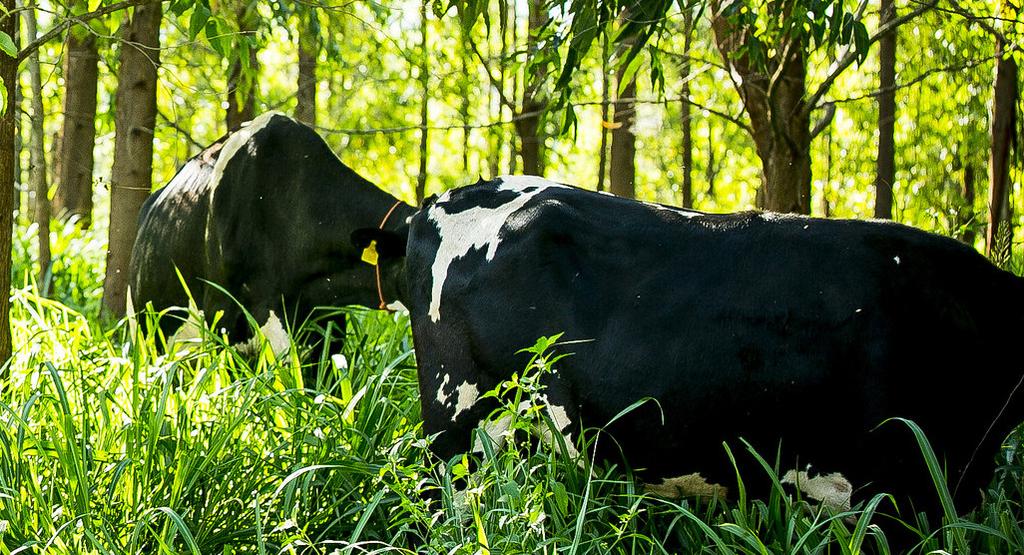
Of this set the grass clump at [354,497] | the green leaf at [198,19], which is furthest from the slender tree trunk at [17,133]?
the grass clump at [354,497]

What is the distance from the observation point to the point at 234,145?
6.04 metres

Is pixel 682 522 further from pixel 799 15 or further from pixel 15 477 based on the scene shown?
pixel 15 477

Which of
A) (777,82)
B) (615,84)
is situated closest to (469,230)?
(777,82)

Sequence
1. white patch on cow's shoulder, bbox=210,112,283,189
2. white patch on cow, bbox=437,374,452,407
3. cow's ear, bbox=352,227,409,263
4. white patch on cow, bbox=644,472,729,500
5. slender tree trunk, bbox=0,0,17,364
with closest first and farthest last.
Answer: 1. white patch on cow, bbox=644,472,729,500
2. white patch on cow, bbox=437,374,452,407
3. slender tree trunk, bbox=0,0,17,364
4. cow's ear, bbox=352,227,409,263
5. white patch on cow's shoulder, bbox=210,112,283,189

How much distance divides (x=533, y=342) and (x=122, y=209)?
14.0 feet

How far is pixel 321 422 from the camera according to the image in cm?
395

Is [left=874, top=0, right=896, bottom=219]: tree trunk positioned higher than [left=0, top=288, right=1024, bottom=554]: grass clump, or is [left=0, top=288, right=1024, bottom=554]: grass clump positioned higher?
[left=874, top=0, right=896, bottom=219]: tree trunk

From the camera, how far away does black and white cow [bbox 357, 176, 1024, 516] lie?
302 cm

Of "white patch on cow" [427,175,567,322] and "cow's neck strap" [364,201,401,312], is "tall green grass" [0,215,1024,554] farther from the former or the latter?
"cow's neck strap" [364,201,401,312]

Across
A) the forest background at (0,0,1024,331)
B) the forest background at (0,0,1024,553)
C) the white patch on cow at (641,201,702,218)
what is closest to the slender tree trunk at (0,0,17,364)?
the forest background at (0,0,1024,553)

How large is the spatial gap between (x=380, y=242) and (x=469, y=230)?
115 centimetres

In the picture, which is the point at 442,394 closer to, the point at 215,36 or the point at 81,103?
the point at 215,36

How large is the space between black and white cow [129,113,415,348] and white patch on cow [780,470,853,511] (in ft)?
9.49

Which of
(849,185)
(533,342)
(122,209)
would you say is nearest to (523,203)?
(533,342)
